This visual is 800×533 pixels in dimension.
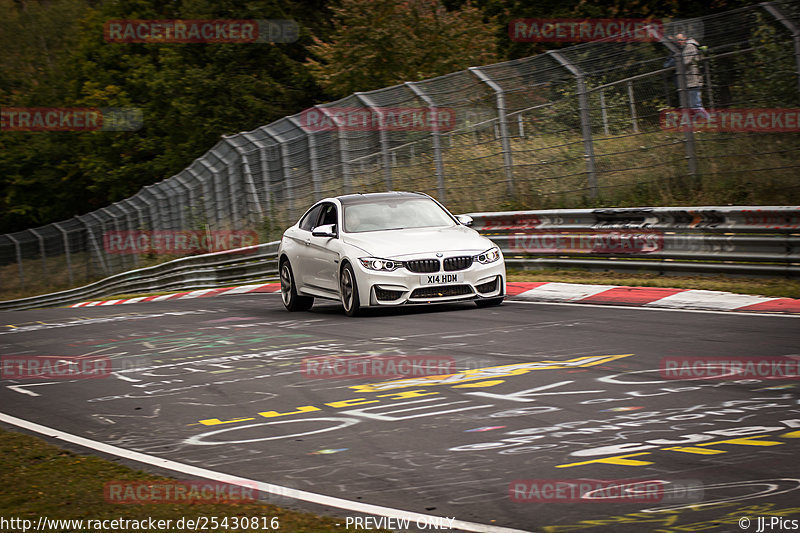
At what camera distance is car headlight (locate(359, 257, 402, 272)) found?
40.3 feet

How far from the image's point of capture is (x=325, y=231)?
1350cm

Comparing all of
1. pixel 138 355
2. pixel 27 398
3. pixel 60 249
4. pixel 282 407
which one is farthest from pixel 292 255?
pixel 60 249

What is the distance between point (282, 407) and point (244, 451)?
1.29m

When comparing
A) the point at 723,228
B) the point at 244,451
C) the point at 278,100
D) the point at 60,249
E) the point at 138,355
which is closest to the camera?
the point at 244,451

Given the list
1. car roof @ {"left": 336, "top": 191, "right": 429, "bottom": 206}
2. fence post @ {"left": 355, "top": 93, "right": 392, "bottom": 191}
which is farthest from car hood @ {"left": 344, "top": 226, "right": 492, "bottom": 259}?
fence post @ {"left": 355, "top": 93, "right": 392, "bottom": 191}

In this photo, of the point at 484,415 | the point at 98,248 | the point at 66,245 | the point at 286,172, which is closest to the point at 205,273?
the point at 286,172

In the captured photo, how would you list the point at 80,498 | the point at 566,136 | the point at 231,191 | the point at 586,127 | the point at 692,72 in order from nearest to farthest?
the point at 80,498 < the point at 692,72 < the point at 586,127 < the point at 566,136 < the point at 231,191

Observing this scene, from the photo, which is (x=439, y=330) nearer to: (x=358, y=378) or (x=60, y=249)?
(x=358, y=378)

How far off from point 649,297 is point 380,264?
126 inches

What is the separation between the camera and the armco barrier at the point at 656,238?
40.9 ft

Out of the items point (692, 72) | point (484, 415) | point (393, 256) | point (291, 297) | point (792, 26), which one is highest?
point (792, 26)

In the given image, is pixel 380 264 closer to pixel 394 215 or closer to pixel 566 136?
pixel 394 215

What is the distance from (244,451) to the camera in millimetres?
5879

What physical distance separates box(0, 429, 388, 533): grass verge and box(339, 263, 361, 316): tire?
6582 mm
